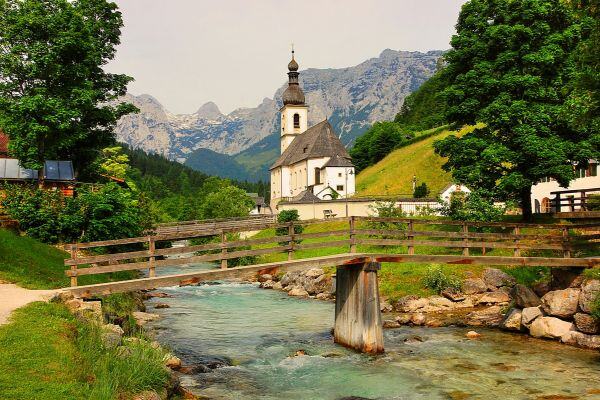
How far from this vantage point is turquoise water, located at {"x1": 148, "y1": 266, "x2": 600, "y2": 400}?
14.4 metres

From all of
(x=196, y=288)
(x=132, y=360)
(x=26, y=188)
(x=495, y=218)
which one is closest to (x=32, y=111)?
(x=26, y=188)

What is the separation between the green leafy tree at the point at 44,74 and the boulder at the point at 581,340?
27.2m

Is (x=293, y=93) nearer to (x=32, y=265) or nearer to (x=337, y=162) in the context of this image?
(x=337, y=162)

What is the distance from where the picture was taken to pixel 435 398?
45.2 ft

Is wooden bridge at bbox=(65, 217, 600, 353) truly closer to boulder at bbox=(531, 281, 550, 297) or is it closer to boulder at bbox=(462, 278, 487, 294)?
boulder at bbox=(531, 281, 550, 297)

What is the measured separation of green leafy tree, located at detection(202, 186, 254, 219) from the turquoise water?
188 ft

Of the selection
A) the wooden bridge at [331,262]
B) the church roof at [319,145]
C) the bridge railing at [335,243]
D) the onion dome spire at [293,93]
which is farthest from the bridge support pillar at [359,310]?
the onion dome spire at [293,93]

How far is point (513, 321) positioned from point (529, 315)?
30.2 inches

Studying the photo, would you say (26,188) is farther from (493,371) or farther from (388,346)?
(493,371)

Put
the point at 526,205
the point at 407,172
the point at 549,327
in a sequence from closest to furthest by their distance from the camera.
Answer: the point at 549,327, the point at 526,205, the point at 407,172

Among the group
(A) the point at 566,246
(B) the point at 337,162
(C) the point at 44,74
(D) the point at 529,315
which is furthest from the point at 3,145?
(B) the point at 337,162

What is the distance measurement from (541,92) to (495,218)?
778 cm

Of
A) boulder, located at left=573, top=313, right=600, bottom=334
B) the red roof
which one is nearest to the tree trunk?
boulder, located at left=573, top=313, right=600, bottom=334

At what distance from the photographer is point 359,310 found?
18.6 meters
